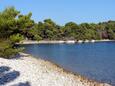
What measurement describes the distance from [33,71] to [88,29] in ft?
570

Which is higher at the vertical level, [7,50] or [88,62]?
[7,50]

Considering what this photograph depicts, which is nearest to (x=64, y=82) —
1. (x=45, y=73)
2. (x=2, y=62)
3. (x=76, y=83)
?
(x=76, y=83)

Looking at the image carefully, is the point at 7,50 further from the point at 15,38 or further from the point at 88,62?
the point at 88,62

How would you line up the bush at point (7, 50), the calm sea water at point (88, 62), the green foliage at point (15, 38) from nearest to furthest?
the bush at point (7, 50), the green foliage at point (15, 38), the calm sea water at point (88, 62)

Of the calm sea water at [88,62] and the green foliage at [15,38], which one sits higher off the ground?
the green foliage at [15,38]

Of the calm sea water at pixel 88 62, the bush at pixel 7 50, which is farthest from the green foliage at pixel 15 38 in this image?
the calm sea water at pixel 88 62

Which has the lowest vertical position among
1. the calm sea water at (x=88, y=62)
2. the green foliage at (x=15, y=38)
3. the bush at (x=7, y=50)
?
the calm sea water at (x=88, y=62)

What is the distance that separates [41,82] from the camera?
20.3 meters

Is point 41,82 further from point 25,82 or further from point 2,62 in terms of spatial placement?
point 2,62

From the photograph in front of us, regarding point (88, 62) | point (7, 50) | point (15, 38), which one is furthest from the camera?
point (88, 62)

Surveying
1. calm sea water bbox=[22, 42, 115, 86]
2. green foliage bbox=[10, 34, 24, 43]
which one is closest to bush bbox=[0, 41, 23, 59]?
green foliage bbox=[10, 34, 24, 43]

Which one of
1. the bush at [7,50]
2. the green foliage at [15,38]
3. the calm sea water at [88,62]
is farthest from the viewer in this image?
the calm sea water at [88,62]

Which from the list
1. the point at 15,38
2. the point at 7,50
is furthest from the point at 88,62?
the point at 7,50

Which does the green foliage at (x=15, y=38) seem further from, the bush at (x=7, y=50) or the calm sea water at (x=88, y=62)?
the calm sea water at (x=88, y=62)
